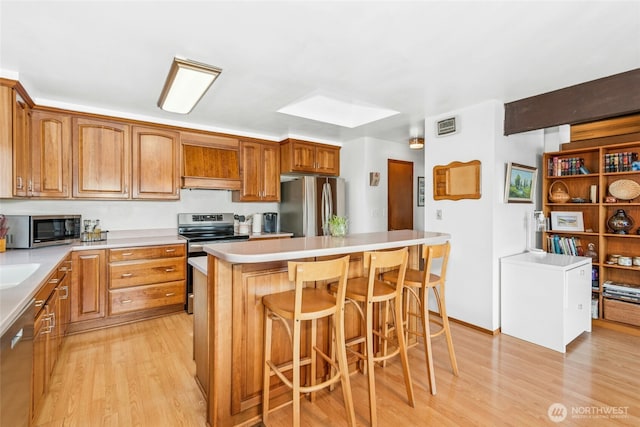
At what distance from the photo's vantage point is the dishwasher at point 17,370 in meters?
1.21

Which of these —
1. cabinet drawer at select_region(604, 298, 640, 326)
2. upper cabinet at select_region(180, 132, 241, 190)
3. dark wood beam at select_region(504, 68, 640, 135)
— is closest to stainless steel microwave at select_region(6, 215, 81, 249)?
upper cabinet at select_region(180, 132, 241, 190)

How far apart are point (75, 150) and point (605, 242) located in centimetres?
588

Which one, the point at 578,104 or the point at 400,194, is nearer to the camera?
the point at 578,104

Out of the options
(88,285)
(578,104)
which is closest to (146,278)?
(88,285)

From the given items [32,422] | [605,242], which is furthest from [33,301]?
[605,242]

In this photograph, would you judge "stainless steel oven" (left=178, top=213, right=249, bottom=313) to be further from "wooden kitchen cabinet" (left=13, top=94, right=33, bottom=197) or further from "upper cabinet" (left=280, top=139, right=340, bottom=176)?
"wooden kitchen cabinet" (left=13, top=94, right=33, bottom=197)

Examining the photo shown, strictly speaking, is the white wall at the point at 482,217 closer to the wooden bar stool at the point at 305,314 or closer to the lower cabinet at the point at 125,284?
the wooden bar stool at the point at 305,314

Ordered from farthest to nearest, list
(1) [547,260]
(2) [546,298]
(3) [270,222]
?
(3) [270,222]
(1) [547,260]
(2) [546,298]

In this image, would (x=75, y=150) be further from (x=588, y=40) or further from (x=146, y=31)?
(x=588, y=40)

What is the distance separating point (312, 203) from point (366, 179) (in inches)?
35.8

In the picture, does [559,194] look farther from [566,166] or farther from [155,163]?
[155,163]

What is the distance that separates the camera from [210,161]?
4.11 m

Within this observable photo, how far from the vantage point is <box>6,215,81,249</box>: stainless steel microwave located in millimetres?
2715

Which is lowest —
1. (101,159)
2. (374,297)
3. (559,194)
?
(374,297)
